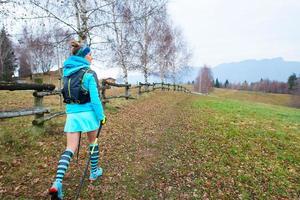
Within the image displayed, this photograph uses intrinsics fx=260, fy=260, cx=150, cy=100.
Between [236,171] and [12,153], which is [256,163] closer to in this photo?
[236,171]

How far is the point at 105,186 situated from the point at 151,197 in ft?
3.31

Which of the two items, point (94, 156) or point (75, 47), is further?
point (94, 156)

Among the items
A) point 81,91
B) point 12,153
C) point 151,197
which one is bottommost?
point 151,197

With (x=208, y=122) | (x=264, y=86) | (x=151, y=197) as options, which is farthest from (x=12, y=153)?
(x=264, y=86)

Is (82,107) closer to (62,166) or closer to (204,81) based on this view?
(62,166)

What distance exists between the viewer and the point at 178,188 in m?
5.59

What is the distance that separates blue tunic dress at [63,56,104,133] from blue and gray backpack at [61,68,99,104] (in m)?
0.06

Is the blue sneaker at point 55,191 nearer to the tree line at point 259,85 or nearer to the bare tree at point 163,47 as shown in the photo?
the bare tree at point 163,47

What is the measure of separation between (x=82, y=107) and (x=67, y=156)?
0.93 meters

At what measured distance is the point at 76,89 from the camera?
4785mm

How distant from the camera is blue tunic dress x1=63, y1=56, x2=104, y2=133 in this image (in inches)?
189

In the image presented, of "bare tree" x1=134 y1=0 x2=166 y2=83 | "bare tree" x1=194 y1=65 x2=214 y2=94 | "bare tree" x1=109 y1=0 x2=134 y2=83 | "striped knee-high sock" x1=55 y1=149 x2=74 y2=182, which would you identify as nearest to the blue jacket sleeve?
"striped knee-high sock" x1=55 y1=149 x2=74 y2=182

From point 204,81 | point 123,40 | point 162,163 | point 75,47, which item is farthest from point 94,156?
point 204,81

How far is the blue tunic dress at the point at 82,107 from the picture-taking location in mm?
4812
